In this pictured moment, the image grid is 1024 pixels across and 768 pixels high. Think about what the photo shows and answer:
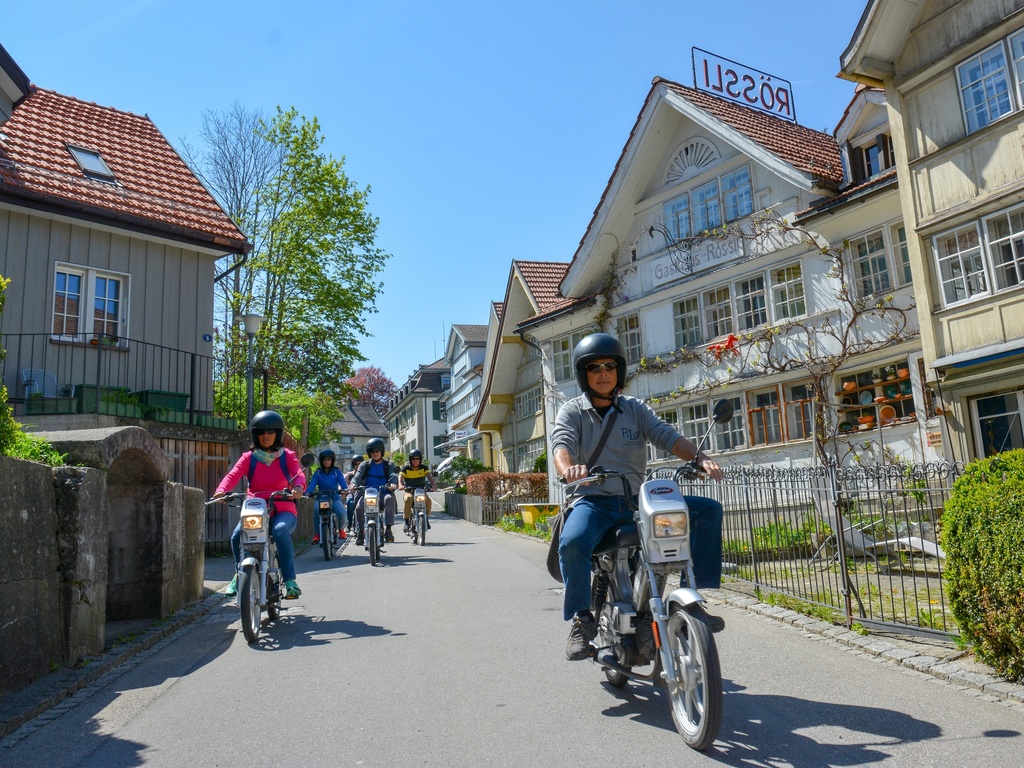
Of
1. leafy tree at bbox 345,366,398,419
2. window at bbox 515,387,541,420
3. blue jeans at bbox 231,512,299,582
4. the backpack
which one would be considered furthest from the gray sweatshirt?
leafy tree at bbox 345,366,398,419

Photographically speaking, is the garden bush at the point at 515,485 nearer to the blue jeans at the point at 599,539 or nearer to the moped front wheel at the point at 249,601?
the moped front wheel at the point at 249,601

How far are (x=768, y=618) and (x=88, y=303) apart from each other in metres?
13.5

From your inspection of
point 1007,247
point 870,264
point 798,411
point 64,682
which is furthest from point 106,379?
point 1007,247

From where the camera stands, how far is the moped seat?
4.54 metres

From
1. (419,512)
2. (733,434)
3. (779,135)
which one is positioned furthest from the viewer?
(779,135)

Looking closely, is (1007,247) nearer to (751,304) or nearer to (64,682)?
(751,304)

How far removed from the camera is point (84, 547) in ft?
20.8

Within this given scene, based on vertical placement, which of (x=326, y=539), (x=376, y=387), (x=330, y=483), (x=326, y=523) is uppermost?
(x=376, y=387)

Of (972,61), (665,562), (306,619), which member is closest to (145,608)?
(306,619)

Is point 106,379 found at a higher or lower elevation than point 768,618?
higher

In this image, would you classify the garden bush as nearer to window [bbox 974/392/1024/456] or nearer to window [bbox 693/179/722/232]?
window [bbox 693/179/722/232]

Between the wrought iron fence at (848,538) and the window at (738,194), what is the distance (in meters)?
12.3

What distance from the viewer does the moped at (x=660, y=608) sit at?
3850mm

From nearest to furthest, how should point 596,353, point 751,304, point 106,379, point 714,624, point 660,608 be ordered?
point 714,624, point 660,608, point 596,353, point 106,379, point 751,304
